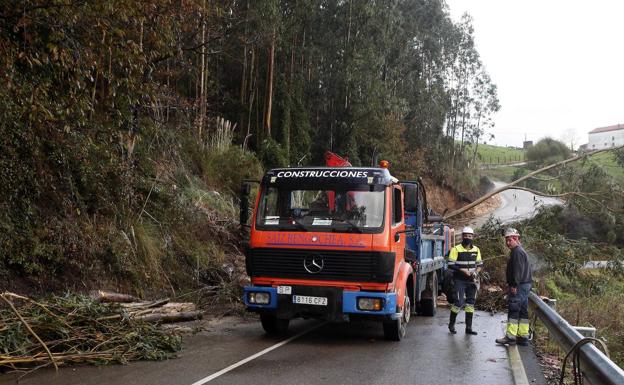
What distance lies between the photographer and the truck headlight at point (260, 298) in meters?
7.82

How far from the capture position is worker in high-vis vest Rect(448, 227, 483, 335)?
9.19 metres

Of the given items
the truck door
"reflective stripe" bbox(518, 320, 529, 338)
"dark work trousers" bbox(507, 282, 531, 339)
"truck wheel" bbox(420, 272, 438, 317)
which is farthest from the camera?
"truck wheel" bbox(420, 272, 438, 317)

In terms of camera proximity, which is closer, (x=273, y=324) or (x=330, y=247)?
(x=330, y=247)

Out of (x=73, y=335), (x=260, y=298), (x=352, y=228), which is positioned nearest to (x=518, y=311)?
(x=352, y=228)

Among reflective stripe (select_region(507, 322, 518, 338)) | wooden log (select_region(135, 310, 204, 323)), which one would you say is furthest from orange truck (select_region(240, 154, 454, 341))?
wooden log (select_region(135, 310, 204, 323))

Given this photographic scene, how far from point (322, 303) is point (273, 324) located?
1355 millimetres

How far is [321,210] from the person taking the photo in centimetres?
796

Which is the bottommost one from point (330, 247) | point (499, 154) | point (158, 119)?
point (330, 247)

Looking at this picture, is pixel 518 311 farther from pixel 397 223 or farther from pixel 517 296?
pixel 397 223

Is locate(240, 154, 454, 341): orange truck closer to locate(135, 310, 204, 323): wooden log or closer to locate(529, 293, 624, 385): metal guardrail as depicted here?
locate(135, 310, 204, 323): wooden log

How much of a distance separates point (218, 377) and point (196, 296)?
18.0 feet

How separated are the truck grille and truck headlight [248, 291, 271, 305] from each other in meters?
0.27

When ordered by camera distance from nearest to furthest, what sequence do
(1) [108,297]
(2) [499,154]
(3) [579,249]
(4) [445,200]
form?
1. (1) [108,297]
2. (3) [579,249]
3. (4) [445,200]
4. (2) [499,154]

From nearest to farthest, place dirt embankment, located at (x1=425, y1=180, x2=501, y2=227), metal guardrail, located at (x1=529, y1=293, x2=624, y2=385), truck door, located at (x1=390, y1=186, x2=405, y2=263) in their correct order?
metal guardrail, located at (x1=529, y1=293, x2=624, y2=385)
truck door, located at (x1=390, y1=186, x2=405, y2=263)
dirt embankment, located at (x1=425, y1=180, x2=501, y2=227)
